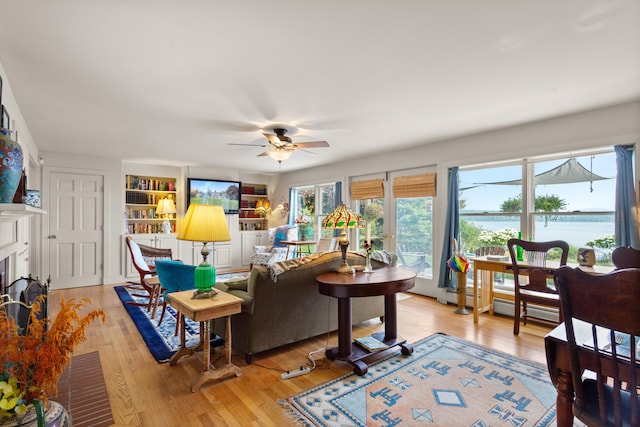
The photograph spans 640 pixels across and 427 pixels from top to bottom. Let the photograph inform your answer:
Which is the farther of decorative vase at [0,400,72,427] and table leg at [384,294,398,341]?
table leg at [384,294,398,341]

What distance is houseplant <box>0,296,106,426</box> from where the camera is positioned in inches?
41.6

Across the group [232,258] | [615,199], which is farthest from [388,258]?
[232,258]

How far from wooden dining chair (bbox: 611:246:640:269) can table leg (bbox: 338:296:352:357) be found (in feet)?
6.70

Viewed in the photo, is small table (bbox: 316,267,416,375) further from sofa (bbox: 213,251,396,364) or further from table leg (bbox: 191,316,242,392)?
table leg (bbox: 191,316,242,392)

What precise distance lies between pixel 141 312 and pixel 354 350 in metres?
3.00

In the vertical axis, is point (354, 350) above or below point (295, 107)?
below

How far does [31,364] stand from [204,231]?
4.66 ft

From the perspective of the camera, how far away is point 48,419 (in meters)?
1.15

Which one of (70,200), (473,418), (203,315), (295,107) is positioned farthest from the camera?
(70,200)

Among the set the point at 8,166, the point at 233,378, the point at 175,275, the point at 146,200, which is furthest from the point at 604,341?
the point at 146,200

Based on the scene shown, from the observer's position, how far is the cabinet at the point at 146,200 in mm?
6637

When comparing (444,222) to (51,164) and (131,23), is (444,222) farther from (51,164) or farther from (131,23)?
(51,164)

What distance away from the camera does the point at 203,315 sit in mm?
2283

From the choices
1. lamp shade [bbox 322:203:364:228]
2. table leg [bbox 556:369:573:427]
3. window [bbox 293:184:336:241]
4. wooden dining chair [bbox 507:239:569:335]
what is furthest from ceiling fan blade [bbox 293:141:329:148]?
table leg [bbox 556:369:573:427]
